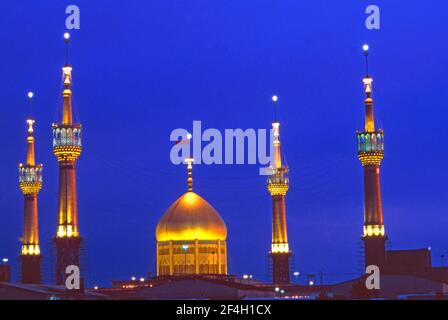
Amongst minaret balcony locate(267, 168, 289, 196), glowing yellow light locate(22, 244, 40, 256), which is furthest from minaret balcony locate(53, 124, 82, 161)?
minaret balcony locate(267, 168, 289, 196)

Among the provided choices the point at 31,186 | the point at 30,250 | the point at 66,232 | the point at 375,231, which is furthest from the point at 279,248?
the point at 31,186

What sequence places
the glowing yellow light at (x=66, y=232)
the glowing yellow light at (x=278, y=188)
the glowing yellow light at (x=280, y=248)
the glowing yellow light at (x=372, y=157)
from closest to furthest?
1. the glowing yellow light at (x=66, y=232)
2. the glowing yellow light at (x=372, y=157)
3. the glowing yellow light at (x=280, y=248)
4. the glowing yellow light at (x=278, y=188)

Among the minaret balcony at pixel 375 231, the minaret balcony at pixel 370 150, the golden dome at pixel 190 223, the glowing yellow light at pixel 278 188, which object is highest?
the minaret balcony at pixel 370 150

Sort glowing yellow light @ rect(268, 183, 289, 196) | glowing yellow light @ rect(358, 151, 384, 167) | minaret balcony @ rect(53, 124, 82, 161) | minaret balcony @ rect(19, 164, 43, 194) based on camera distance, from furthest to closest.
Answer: glowing yellow light @ rect(268, 183, 289, 196) < minaret balcony @ rect(19, 164, 43, 194) < glowing yellow light @ rect(358, 151, 384, 167) < minaret balcony @ rect(53, 124, 82, 161)

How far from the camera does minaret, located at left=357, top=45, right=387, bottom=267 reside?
116938 mm

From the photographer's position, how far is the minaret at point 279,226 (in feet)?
427

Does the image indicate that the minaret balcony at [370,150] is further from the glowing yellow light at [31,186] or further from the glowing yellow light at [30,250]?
the glowing yellow light at [30,250]

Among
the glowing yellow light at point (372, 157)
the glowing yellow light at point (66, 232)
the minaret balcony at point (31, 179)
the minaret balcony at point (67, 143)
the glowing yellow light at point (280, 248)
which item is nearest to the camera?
the glowing yellow light at point (66, 232)

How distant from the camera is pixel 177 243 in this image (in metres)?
126

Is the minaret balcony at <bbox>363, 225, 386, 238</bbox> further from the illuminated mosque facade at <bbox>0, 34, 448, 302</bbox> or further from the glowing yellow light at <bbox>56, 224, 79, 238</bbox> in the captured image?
the glowing yellow light at <bbox>56, 224, 79, 238</bbox>

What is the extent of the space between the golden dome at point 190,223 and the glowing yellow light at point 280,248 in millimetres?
5756

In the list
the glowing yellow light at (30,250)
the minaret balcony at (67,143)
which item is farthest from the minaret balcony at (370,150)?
the glowing yellow light at (30,250)

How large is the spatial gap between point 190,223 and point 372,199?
18.7 metres
